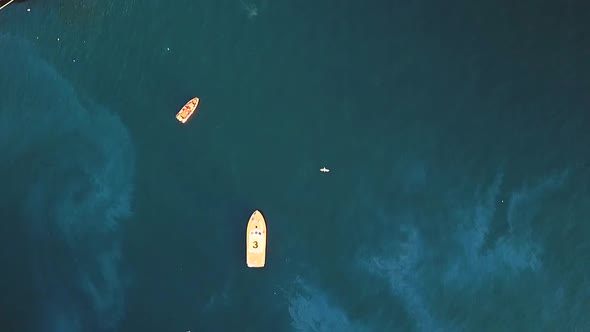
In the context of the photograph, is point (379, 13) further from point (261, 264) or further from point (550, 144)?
point (261, 264)

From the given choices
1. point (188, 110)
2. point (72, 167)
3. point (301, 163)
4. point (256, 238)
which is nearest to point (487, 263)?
point (301, 163)

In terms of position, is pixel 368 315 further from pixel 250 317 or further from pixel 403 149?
pixel 403 149

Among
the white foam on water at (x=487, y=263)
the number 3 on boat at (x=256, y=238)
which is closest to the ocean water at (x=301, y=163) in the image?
the white foam on water at (x=487, y=263)

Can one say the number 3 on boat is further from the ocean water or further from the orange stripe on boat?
the orange stripe on boat

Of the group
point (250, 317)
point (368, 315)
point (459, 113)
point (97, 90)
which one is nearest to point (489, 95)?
point (459, 113)

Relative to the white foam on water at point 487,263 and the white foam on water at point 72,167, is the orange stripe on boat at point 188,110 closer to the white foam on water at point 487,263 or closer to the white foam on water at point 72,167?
the white foam on water at point 72,167

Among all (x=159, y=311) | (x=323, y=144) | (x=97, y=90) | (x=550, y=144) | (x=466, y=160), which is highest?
(x=550, y=144)

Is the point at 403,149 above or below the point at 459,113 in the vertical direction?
below
